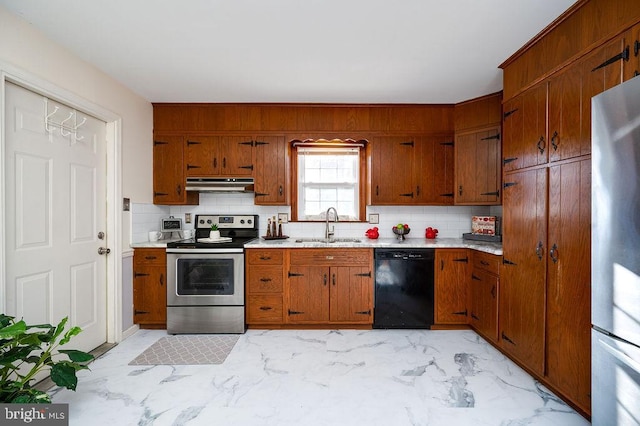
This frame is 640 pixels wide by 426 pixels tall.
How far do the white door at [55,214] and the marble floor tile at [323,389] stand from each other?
1.84 feet

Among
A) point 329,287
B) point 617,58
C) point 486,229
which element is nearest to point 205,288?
point 329,287

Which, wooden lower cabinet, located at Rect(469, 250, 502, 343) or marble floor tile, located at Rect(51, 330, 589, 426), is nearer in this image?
marble floor tile, located at Rect(51, 330, 589, 426)

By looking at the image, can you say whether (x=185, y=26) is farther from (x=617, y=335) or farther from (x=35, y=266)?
(x=617, y=335)

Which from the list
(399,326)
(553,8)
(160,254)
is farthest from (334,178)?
(553,8)

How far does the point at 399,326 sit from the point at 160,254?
2.63m

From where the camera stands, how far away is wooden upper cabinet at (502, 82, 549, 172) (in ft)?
6.75

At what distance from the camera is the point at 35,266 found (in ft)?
6.89

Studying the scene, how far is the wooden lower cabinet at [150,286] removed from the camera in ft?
10.1

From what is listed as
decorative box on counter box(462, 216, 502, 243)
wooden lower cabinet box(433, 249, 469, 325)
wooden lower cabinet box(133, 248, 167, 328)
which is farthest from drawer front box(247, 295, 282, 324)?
decorative box on counter box(462, 216, 502, 243)

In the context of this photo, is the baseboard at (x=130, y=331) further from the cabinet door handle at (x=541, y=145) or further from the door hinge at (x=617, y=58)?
the door hinge at (x=617, y=58)

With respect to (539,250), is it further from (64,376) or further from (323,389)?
(64,376)

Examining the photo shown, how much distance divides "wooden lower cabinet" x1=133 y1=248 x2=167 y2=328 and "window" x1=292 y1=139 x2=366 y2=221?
1.60m

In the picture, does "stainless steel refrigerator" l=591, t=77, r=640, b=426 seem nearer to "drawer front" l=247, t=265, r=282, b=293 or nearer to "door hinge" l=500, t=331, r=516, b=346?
"door hinge" l=500, t=331, r=516, b=346

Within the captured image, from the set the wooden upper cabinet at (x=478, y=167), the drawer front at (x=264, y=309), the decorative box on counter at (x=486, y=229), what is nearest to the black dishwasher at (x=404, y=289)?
the decorative box on counter at (x=486, y=229)
